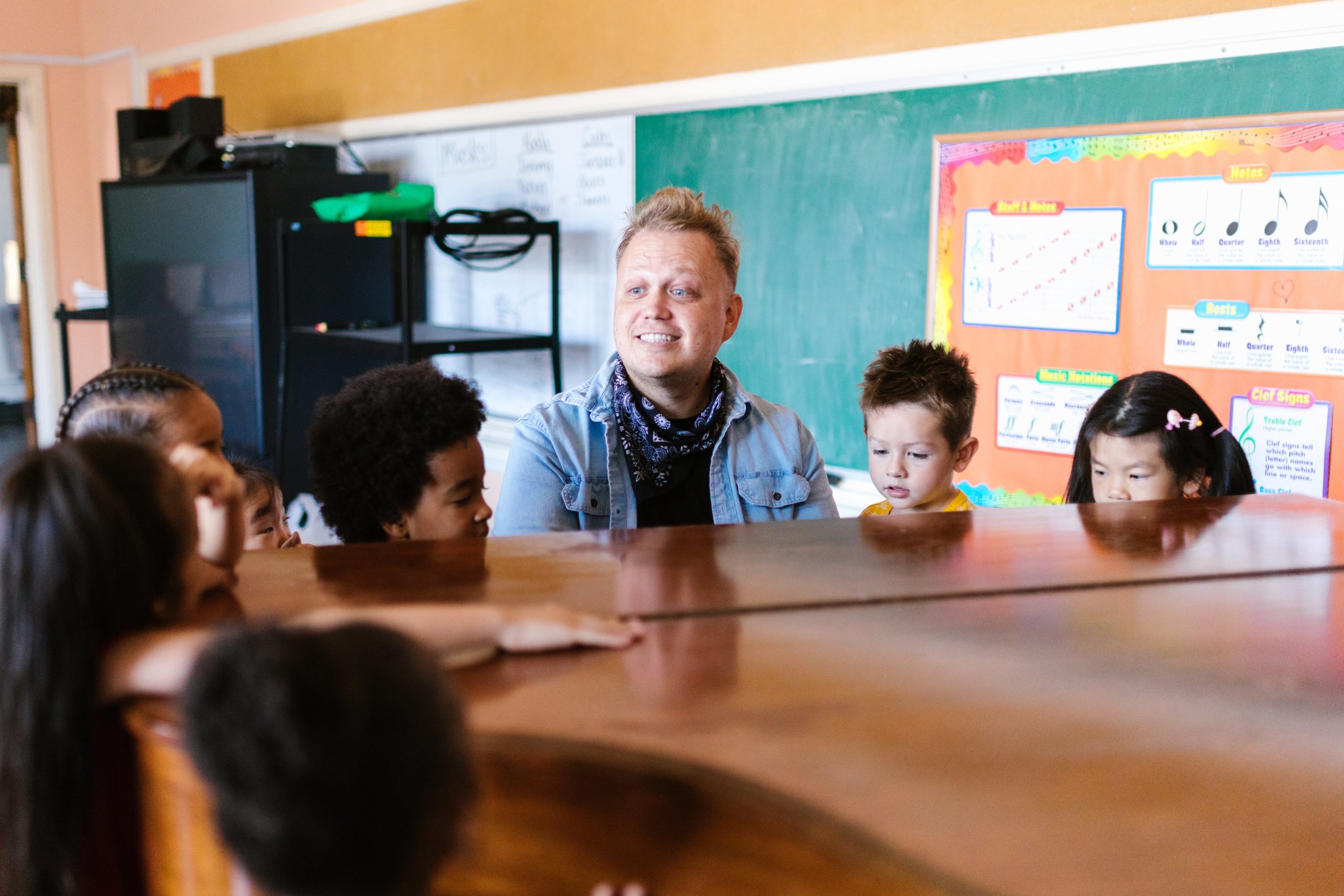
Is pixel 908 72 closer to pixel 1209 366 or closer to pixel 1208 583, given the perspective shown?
pixel 1209 366

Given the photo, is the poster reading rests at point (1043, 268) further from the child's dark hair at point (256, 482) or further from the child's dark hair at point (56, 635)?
the child's dark hair at point (56, 635)

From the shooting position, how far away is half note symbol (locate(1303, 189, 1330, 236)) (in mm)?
2098

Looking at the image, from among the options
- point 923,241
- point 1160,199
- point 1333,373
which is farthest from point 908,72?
point 1333,373

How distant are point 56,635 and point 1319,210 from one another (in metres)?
2.14

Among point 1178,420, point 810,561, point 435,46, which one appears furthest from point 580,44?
point 810,561

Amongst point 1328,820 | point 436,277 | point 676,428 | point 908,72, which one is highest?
point 908,72

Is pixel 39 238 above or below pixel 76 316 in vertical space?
above

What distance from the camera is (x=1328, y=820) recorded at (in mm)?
710

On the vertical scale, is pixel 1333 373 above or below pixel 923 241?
below

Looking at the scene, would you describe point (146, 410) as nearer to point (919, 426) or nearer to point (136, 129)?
point (919, 426)

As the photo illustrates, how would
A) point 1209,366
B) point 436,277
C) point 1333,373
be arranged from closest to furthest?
point 1333,373
point 1209,366
point 436,277

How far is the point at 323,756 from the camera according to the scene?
579 millimetres

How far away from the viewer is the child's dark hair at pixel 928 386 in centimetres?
204

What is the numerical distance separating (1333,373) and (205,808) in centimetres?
209
